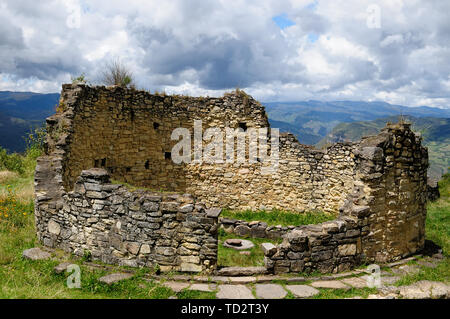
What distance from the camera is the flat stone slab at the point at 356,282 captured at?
6.93 metres

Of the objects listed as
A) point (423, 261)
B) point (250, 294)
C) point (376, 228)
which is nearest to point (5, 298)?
point (250, 294)

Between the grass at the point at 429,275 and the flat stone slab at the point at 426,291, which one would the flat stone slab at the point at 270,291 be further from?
the grass at the point at 429,275

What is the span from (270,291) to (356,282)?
2.06 m

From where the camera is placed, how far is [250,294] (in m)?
6.44

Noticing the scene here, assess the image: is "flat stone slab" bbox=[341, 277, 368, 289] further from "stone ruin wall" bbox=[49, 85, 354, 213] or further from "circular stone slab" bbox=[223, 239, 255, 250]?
"stone ruin wall" bbox=[49, 85, 354, 213]

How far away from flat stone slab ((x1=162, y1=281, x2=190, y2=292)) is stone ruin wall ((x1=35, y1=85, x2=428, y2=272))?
0.39 m

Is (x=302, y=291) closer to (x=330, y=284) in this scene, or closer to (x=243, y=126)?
(x=330, y=284)

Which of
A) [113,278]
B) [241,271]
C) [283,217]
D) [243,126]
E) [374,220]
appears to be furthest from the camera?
[243,126]

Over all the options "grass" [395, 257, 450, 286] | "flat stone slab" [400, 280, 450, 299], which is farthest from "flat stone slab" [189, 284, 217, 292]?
"grass" [395, 257, 450, 286]

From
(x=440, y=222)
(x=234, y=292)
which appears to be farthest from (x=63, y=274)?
(x=440, y=222)

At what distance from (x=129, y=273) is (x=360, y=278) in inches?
209

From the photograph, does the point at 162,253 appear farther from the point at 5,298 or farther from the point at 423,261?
the point at 423,261

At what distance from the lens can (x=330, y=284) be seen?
694 cm

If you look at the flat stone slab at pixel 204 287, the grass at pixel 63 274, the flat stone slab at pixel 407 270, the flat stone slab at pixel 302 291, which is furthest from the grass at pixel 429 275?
the flat stone slab at pixel 204 287
